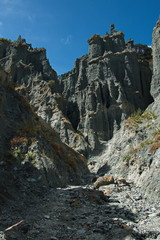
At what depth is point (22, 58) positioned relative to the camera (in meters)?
61.2

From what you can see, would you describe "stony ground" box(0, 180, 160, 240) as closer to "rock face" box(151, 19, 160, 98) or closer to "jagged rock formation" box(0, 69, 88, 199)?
"jagged rock formation" box(0, 69, 88, 199)

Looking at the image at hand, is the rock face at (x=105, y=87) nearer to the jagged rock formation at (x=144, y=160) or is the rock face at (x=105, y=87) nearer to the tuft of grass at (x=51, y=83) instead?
the tuft of grass at (x=51, y=83)

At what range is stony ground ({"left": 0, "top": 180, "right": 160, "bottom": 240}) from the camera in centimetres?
798

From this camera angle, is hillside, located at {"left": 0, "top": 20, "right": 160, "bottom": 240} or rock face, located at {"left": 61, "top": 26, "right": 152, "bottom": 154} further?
rock face, located at {"left": 61, "top": 26, "right": 152, "bottom": 154}

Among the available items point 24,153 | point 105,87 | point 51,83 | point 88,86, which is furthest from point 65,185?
point 88,86

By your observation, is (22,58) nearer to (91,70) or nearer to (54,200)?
(91,70)

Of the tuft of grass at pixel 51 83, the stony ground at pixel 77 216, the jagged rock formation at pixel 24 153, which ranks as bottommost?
the stony ground at pixel 77 216

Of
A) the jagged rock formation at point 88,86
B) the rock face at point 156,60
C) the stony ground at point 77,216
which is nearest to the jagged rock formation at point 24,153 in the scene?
the stony ground at point 77,216

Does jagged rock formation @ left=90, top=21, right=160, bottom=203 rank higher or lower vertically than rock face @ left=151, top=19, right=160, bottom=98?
lower

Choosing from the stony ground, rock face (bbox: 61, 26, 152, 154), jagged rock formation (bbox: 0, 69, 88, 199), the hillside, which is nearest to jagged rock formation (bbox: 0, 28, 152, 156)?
rock face (bbox: 61, 26, 152, 154)

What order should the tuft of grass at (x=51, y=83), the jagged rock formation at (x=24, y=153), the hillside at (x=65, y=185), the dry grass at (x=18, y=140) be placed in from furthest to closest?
1. the tuft of grass at (x=51, y=83)
2. the dry grass at (x=18, y=140)
3. the jagged rock formation at (x=24, y=153)
4. the hillside at (x=65, y=185)

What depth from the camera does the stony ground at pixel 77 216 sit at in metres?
7.98

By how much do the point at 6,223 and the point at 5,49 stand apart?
61066 millimetres

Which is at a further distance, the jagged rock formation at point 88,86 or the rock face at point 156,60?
the jagged rock formation at point 88,86
